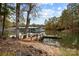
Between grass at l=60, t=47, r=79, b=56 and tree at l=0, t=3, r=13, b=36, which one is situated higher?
tree at l=0, t=3, r=13, b=36

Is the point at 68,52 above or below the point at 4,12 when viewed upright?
below

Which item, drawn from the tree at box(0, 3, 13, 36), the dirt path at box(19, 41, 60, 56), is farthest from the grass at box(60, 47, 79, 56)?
the tree at box(0, 3, 13, 36)

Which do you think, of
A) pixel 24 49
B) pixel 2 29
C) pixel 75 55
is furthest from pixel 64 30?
pixel 2 29

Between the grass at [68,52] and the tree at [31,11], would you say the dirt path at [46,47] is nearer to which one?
the grass at [68,52]

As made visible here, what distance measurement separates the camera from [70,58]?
1.72 meters

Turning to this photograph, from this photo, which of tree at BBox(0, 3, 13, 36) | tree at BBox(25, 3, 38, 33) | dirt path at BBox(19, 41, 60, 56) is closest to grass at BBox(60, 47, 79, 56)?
dirt path at BBox(19, 41, 60, 56)

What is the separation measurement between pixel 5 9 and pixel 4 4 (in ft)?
0.15

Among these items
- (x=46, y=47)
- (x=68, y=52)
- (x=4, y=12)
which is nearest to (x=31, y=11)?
(x=4, y=12)

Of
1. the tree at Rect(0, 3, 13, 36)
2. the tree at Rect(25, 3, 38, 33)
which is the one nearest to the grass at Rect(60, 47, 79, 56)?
the tree at Rect(25, 3, 38, 33)

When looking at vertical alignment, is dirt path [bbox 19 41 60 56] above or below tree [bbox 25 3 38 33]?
below

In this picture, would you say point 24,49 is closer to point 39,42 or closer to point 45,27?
point 39,42

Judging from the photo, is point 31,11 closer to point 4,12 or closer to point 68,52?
point 4,12

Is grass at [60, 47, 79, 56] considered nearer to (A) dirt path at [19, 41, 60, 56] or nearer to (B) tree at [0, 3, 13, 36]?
(A) dirt path at [19, 41, 60, 56]

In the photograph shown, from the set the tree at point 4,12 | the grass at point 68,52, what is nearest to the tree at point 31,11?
the tree at point 4,12
